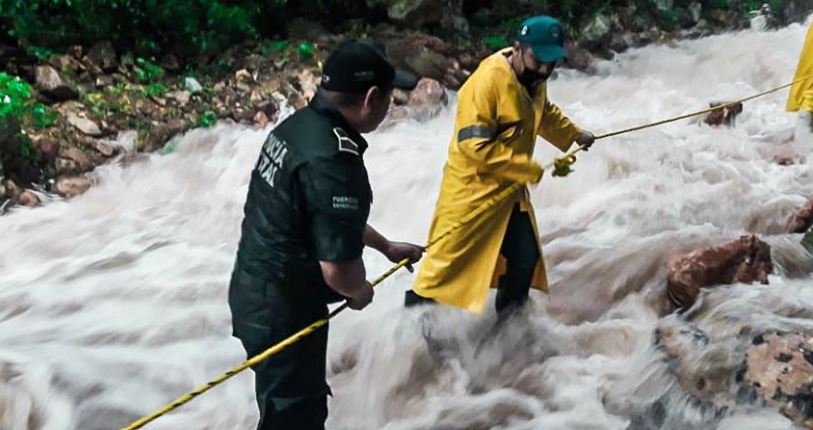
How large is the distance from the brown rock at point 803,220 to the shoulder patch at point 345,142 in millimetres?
4013

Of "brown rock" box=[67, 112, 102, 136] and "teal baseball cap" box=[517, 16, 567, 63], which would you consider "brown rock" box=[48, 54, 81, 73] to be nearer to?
"brown rock" box=[67, 112, 102, 136]

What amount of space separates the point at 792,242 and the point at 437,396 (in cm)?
266

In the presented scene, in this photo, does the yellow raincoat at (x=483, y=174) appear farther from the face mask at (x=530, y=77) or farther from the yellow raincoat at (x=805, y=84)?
the yellow raincoat at (x=805, y=84)

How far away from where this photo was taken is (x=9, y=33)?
7.56m

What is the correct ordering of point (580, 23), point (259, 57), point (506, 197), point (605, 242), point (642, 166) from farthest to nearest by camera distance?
point (580, 23), point (259, 57), point (642, 166), point (605, 242), point (506, 197)

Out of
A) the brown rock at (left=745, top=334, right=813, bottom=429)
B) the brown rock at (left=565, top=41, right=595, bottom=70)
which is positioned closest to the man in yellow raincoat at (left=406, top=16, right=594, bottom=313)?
the brown rock at (left=745, top=334, right=813, bottom=429)

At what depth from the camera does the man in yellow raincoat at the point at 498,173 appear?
3.33 meters

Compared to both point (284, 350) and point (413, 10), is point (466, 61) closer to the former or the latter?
point (413, 10)

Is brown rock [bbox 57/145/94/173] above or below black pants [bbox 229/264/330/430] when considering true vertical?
below

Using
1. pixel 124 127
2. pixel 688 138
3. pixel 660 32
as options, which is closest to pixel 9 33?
pixel 124 127

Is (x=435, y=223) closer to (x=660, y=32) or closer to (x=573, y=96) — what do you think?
(x=573, y=96)

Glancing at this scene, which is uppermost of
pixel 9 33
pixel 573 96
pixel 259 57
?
pixel 9 33

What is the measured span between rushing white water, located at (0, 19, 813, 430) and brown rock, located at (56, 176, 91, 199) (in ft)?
0.37

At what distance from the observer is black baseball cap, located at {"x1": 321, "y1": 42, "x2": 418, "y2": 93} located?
2.20m
